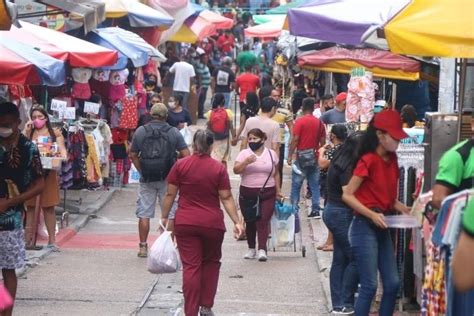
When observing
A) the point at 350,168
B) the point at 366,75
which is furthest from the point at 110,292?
the point at 366,75

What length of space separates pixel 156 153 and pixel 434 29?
6.74 meters

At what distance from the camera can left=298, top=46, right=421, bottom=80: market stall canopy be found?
15172 mm

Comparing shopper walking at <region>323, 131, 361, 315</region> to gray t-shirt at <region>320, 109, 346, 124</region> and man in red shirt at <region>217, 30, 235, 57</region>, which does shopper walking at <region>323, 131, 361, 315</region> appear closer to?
gray t-shirt at <region>320, 109, 346, 124</region>

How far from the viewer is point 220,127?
62.6ft

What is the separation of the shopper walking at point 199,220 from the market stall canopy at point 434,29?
293cm

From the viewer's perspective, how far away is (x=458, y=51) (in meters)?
7.58

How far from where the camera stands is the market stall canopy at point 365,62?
597 inches

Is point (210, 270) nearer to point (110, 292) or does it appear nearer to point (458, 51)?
point (110, 292)

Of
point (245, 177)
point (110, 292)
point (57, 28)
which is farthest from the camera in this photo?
point (57, 28)

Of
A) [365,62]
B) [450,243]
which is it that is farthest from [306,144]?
[450,243]

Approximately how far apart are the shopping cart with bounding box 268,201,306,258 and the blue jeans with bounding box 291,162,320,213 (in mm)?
1941

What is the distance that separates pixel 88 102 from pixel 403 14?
11410 mm

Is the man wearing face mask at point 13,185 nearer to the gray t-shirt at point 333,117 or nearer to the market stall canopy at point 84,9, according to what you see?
the market stall canopy at point 84,9

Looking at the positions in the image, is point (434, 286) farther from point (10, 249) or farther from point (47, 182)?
point (47, 182)
